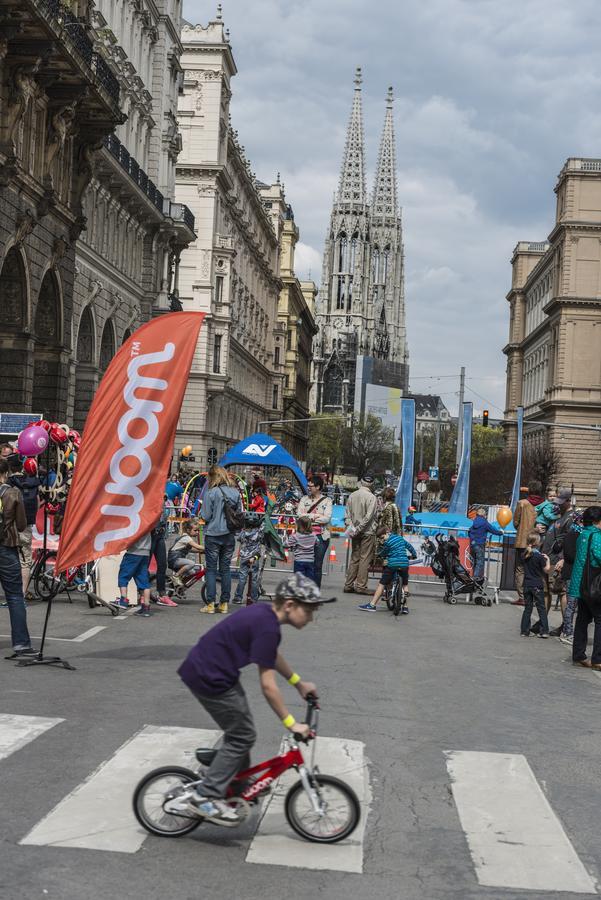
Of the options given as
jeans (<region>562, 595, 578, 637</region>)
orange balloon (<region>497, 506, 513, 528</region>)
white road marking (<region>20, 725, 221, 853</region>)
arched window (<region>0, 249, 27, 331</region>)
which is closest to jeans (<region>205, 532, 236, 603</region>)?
jeans (<region>562, 595, 578, 637</region>)

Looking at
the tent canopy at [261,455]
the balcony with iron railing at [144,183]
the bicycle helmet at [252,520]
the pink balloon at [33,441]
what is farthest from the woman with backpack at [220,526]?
the balcony with iron railing at [144,183]

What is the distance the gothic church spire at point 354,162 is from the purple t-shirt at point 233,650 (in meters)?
194

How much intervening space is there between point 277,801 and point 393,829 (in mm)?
749

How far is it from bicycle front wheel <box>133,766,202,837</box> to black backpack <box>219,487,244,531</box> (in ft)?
32.1

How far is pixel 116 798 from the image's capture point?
7156mm

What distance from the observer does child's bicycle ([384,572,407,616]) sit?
18172 millimetres

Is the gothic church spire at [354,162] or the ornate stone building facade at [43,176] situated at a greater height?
the gothic church spire at [354,162]

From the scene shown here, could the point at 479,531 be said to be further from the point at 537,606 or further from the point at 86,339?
the point at 86,339

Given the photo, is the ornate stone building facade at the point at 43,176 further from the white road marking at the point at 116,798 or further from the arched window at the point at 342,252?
the arched window at the point at 342,252

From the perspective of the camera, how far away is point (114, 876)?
588 cm

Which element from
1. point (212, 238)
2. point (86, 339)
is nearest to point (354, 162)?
point (212, 238)

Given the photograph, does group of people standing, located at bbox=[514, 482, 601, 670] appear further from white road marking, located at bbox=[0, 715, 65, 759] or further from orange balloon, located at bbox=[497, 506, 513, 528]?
white road marking, located at bbox=[0, 715, 65, 759]

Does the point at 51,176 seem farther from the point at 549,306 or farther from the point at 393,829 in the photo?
the point at 549,306

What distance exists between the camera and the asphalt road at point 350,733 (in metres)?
5.98
